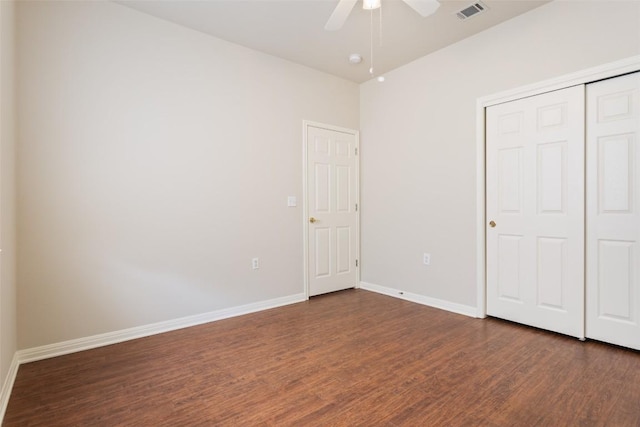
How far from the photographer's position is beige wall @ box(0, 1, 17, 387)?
187 cm

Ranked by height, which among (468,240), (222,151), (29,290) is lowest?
(29,290)

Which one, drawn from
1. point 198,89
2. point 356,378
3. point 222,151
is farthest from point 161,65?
point 356,378

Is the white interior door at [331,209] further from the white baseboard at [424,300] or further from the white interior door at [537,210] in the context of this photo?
the white interior door at [537,210]

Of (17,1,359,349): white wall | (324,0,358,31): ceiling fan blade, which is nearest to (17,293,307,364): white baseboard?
(17,1,359,349): white wall

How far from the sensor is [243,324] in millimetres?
3080

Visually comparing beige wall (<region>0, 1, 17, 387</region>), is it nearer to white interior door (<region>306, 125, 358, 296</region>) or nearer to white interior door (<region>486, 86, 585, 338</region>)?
white interior door (<region>306, 125, 358, 296</region>)

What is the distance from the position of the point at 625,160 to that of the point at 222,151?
345cm

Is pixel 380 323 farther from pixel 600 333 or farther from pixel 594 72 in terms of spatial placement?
pixel 594 72

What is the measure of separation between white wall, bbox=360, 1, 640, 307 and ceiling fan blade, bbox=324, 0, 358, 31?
1.64 metres

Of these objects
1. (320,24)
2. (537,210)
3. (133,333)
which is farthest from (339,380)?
(320,24)

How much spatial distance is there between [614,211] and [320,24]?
2951mm

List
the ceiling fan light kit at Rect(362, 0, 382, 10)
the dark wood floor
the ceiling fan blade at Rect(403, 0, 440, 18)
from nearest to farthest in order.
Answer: the dark wood floor < the ceiling fan blade at Rect(403, 0, 440, 18) < the ceiling fan light kit at Rect(362, 0, 382, 10)

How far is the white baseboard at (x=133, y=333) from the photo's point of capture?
2373 millimetres

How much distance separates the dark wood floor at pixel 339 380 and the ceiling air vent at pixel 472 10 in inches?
112
